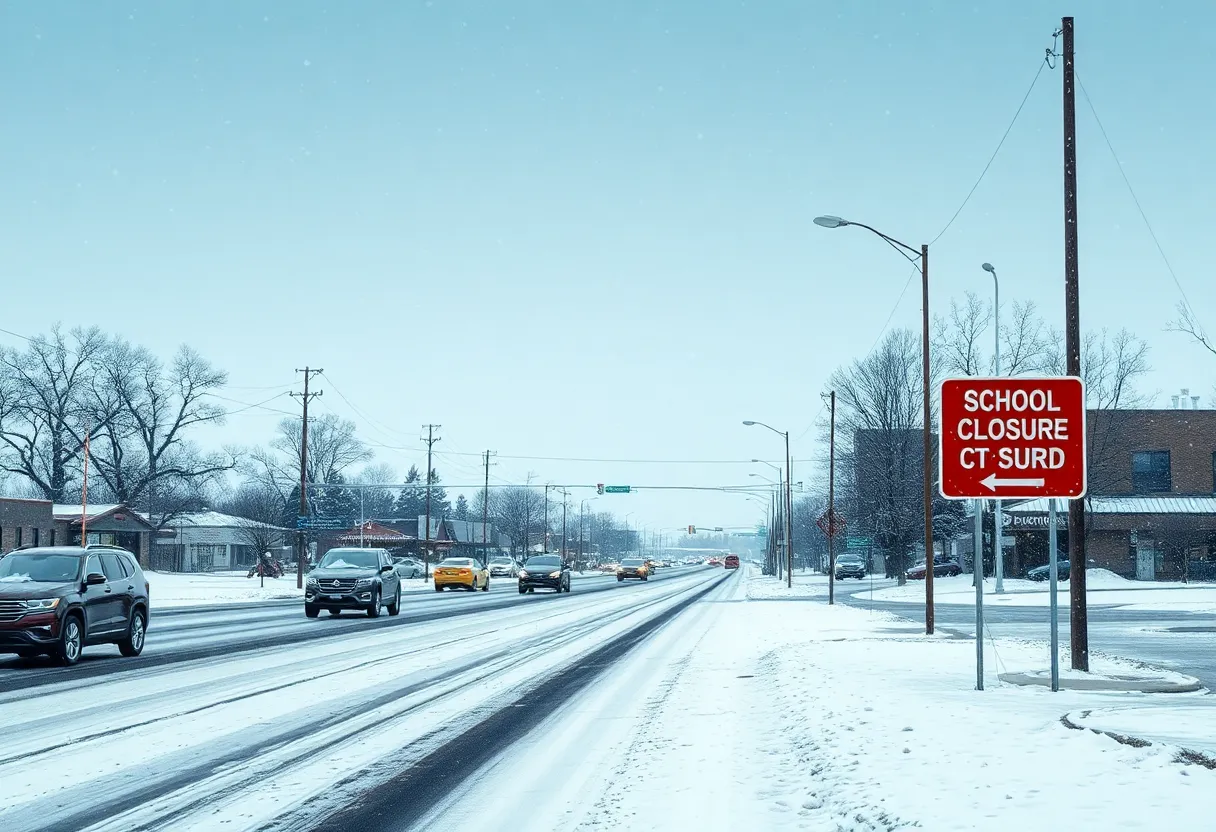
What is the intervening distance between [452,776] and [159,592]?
1976 inches

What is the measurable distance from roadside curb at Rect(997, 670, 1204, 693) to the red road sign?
9.76ft

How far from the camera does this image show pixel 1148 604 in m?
38.6

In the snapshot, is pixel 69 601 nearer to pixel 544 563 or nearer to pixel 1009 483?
pixel 1009 483

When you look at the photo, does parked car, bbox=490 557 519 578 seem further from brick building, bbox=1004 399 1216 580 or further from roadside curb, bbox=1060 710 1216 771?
roadside curb, bbox=1060 710 1216 771

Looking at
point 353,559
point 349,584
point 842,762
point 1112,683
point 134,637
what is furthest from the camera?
point 353,559

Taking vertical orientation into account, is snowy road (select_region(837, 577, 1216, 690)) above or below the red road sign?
below

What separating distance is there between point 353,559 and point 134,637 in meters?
12.5

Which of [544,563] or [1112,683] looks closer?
[1112,683]

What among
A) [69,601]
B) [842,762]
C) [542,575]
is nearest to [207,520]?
[542,575]

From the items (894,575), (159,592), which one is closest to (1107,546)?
(894,575)

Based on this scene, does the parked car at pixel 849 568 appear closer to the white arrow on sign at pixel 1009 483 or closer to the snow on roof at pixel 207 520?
the snow on roof at pixel 207 520

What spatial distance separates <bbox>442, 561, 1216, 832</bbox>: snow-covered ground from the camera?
6.62 m

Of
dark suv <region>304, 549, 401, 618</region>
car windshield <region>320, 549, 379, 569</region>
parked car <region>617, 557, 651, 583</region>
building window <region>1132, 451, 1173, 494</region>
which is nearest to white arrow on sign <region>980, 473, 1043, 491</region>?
dark suv <region>304, 549, 401, 618</region>

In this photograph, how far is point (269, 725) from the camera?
35.7 ft
